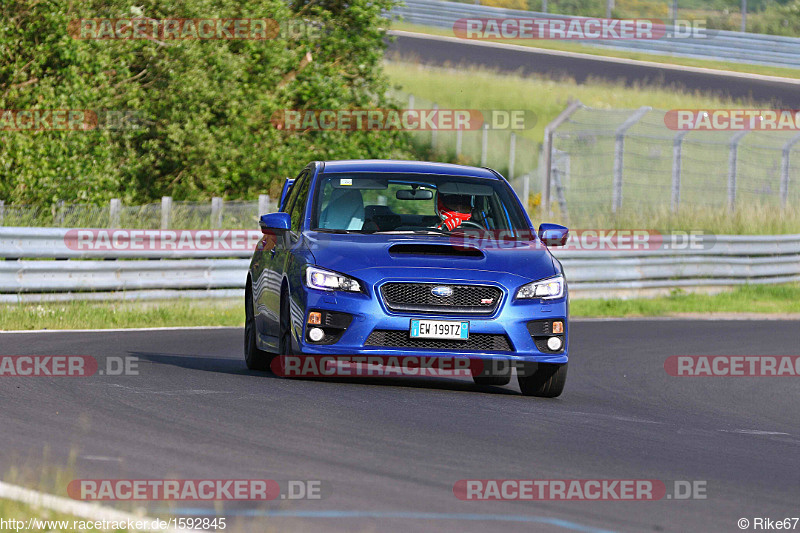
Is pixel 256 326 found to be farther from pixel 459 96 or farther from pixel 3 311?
pixel 459 96

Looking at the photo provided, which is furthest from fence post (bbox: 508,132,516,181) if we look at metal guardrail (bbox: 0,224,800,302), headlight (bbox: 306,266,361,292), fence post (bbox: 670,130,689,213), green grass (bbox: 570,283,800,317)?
headlight (bbox: 306,266,361,292)

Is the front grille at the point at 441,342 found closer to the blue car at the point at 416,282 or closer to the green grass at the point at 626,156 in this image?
the blue car at the point at 416,282

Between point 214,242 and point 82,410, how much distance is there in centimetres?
995

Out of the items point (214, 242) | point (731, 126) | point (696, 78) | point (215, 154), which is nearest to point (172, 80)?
point (215, 154)

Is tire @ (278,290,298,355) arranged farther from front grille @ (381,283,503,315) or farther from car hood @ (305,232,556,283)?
front grille @ (381,283,503,315)

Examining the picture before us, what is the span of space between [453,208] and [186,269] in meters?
7.33

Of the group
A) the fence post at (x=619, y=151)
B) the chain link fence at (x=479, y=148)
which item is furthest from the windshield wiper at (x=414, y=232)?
the chain link fence at (x=479, y=148)

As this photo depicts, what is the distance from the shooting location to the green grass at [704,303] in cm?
2225

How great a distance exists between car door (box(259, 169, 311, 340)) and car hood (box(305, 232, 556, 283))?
34cm

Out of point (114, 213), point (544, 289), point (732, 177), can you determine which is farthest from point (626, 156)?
point (544, 289)

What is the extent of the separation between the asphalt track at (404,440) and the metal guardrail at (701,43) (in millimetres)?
32983

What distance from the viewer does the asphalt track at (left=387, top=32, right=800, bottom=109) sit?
4184 cm

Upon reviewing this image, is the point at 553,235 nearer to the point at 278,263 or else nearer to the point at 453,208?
the point at 453,208

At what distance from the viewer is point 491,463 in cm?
702
